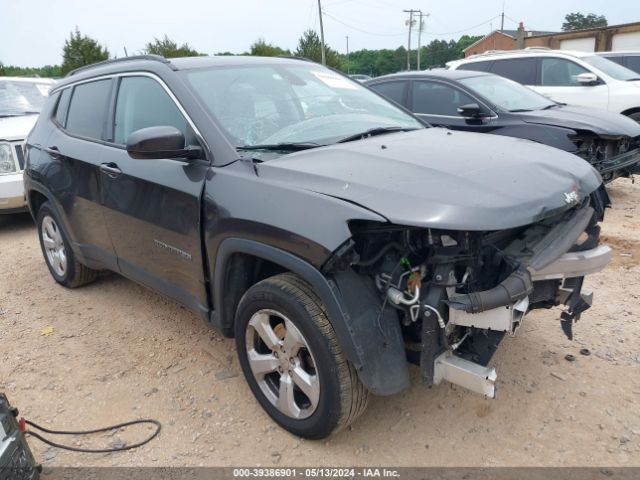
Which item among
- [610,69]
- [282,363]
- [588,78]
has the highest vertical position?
[610,69]

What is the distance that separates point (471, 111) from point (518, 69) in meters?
3.47

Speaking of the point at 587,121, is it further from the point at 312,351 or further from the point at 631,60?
the point at 631,60

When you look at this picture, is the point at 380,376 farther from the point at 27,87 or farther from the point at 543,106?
the point at 27,87

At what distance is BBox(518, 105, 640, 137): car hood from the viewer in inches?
225

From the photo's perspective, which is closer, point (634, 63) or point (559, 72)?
point (559, 72)

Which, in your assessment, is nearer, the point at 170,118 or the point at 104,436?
the point at 104,436

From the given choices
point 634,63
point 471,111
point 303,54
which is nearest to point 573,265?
point 471,111

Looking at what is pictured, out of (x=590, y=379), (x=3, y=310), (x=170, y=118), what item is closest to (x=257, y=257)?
(x=170, y=118)

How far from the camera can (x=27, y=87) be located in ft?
26.7

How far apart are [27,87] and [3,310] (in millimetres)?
5164

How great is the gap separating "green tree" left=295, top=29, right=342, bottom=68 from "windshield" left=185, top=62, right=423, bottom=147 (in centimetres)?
3709

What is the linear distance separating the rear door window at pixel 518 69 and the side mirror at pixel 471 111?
3122 millimetres

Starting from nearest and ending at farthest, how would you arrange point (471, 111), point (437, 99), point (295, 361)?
point (295, 361) → point (471, 111) → point (437, 99)

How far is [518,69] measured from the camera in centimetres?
877
